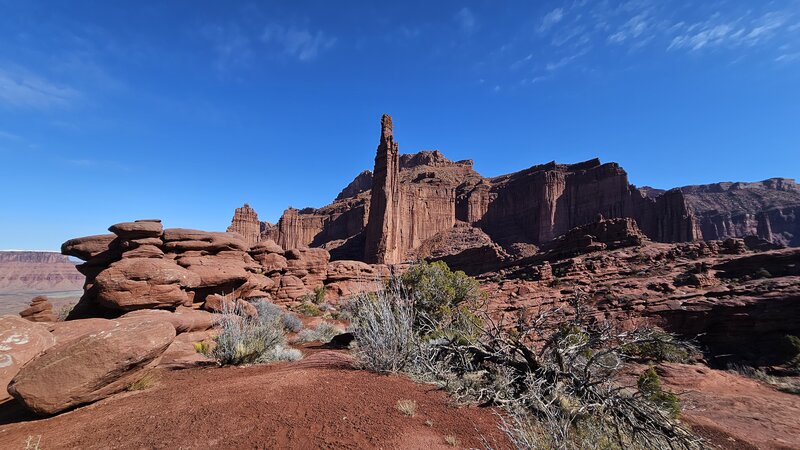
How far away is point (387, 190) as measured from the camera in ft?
227

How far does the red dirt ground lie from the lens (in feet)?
11.1

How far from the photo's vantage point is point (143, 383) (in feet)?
16.9

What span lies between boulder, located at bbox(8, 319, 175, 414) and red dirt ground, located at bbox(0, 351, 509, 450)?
0.66 feet

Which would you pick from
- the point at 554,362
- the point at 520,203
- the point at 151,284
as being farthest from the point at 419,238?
the point at 554,362

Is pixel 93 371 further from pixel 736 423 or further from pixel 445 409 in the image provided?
pixel 736 423

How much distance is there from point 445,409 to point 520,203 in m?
89.0

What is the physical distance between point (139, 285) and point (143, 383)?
7.48m

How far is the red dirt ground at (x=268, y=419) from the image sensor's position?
3379 mm

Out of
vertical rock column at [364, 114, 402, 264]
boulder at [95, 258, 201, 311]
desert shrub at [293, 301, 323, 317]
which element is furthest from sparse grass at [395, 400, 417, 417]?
vertical rock column at [364, 114, 402, 264]

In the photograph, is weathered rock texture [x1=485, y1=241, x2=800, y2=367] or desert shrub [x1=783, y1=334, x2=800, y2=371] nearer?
desert shrub [x1=783, y1=334, x2=800, y2=371]

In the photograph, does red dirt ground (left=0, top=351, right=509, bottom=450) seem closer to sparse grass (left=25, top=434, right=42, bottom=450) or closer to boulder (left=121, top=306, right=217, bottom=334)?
sparse grass (left=25, top=434, right=42, bottom=450)

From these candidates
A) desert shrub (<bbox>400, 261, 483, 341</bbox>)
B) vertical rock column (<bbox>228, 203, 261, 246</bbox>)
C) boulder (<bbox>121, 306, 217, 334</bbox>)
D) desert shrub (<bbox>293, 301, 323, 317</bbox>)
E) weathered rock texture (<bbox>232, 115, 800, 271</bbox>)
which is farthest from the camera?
vertical rock column (<bbox>228, 203, 261, 246</bbox>)

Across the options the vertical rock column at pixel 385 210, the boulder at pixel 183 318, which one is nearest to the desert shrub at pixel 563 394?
the boulder at pixel 183 318

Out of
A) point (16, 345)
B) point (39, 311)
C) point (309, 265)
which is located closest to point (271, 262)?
point (309, 265)
